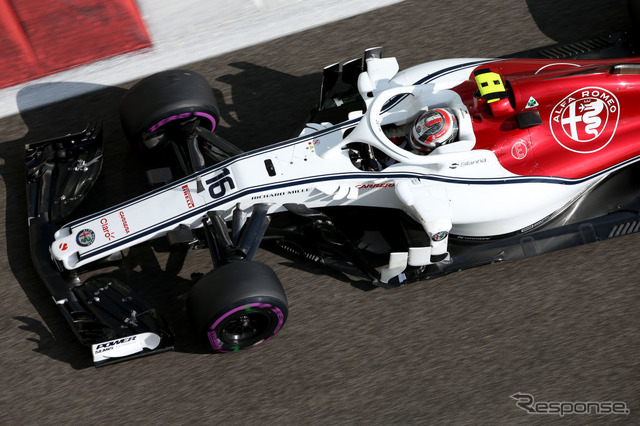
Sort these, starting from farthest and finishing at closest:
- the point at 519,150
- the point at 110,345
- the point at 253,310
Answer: the point at 519,150 < the point at 110,345 < the point at 253,310

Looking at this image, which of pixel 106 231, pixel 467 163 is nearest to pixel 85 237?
pixel 106 231

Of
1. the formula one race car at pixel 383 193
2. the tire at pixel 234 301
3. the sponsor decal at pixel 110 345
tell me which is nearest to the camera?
the tire at pixel 234 301

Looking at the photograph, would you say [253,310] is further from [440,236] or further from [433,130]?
[433,130]

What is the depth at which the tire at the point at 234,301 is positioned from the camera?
4.81 meters

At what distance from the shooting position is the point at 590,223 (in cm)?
555

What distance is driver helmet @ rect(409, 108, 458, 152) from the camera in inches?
202

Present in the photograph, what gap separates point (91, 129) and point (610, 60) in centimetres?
422

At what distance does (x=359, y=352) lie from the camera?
18.1ft

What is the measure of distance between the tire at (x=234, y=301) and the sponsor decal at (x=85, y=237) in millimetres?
928

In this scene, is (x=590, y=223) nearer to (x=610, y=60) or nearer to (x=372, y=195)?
(x=610, y=60)

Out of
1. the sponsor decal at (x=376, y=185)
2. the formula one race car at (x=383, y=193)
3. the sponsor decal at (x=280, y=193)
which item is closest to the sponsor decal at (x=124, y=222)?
the formula one race car at (x=383, y=193)

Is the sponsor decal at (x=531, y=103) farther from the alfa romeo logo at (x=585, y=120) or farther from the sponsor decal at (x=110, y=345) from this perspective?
the sponsor decal at (x=110, y=345)

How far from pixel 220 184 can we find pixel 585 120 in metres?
2.73

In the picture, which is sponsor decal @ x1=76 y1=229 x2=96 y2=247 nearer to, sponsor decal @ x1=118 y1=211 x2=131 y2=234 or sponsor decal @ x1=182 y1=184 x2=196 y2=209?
sponsor decal @ x1=118 y1=211 x2=131 y2=234
